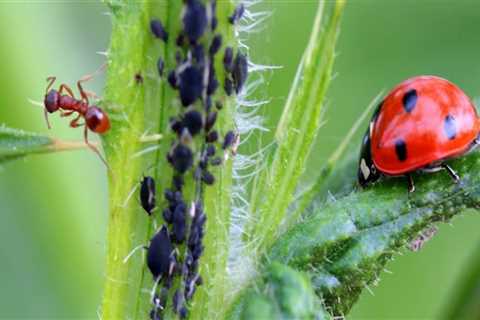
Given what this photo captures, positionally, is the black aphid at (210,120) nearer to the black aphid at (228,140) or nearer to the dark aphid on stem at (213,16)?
the black aphid at (228,140)

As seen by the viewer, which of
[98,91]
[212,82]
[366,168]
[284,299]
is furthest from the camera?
[98,91]

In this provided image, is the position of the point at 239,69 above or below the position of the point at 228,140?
above

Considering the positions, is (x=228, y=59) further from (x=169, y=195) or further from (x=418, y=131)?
(x=418, y=131)

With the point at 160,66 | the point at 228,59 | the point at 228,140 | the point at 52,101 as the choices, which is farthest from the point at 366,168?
the point at 52,101

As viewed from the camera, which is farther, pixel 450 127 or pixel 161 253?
pixel 450 127

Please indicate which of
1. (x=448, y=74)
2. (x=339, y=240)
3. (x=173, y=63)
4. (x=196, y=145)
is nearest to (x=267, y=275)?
(x=339, y=240)

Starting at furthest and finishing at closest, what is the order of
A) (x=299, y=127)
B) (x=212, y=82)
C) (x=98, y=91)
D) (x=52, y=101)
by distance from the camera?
(x=98, y=91)
(x=52, y=101)
(x=299, y=127)
(x=212, y=82)

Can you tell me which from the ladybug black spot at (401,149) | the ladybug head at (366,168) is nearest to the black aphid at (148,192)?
the ladybug head at (366,168)

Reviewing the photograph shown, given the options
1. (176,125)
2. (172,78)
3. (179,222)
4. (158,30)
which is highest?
(158,30)
